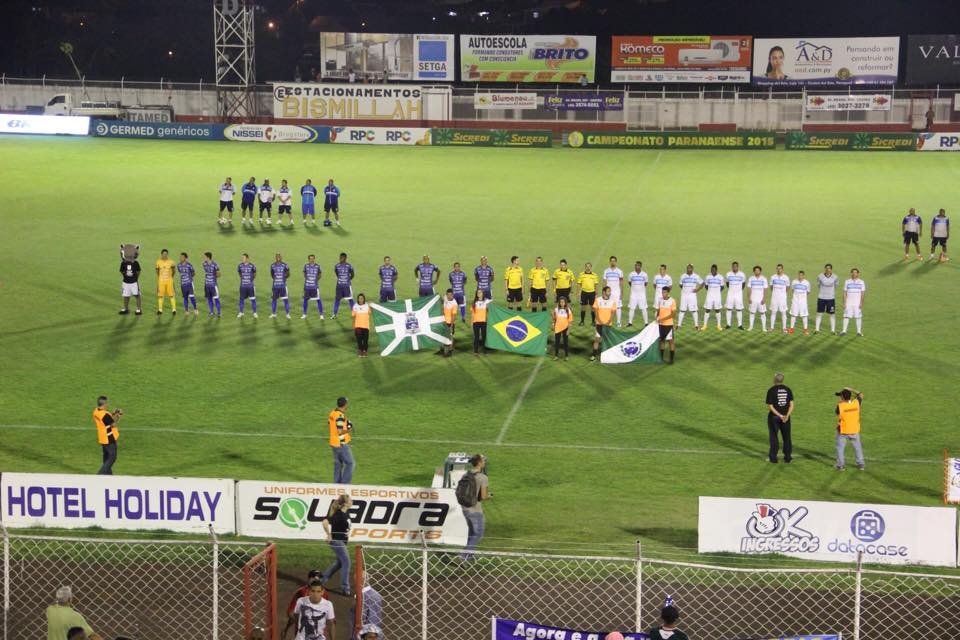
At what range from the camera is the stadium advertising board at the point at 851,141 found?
213 ft

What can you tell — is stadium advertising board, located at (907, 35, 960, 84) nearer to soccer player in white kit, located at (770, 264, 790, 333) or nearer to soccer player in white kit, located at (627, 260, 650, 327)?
soccer player in white kit, located at (770, 264, 790, 333)

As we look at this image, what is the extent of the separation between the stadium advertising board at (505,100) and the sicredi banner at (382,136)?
725 cm

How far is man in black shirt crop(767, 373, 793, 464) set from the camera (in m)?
20.5

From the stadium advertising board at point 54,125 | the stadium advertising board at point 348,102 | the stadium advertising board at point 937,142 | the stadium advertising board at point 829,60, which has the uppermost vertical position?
the stadium advertising board at point 829,60

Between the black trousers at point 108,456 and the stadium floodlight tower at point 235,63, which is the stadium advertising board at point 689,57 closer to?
the stadium floodlight tower at point 235,63

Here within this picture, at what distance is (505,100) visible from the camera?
74562 mm

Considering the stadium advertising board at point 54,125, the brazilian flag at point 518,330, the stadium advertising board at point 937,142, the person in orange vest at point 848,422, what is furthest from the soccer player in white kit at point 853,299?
the stadium advertising board at point 54,125

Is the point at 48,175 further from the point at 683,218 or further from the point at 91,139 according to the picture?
the point at 683,218

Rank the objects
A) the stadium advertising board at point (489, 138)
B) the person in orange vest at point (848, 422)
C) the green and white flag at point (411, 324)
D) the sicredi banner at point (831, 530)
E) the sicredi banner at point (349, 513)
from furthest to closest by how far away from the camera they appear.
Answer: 1. the stadium advertising board at point (489, 138)
2. the green and white flag at point (411, 324)
3. the person in orange vest at point (848, 422)
4. the sicredi banner at point (349, 513)
5. the sicredi banner at point (831, 530)

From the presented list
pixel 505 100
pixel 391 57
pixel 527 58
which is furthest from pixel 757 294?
pixel 391 57

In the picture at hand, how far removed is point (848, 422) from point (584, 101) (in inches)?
2180

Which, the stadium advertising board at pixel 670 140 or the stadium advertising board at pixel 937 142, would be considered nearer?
the stadium advertising board at pixel 937 142

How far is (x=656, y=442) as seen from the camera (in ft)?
→ 73.4

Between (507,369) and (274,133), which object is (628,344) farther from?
(274,133)
